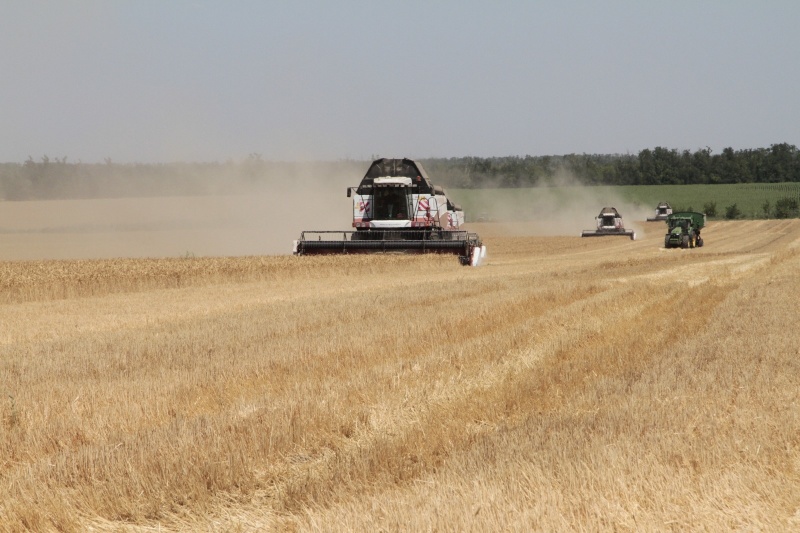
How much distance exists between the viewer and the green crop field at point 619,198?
3095 inches

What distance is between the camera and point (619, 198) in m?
82.2

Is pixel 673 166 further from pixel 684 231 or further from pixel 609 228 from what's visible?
pixel 684 231

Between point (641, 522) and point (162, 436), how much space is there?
3230 mm

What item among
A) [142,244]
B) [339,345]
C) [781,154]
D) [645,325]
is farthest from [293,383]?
[781,154]

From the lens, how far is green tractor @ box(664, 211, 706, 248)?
3616 cm

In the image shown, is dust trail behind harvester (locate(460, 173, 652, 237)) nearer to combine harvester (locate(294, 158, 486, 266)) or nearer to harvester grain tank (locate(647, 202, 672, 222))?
harvester grain tank (locate(647, 202, 672, 222))

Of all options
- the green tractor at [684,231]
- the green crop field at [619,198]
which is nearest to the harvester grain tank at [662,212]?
the green crop field at [619,198]

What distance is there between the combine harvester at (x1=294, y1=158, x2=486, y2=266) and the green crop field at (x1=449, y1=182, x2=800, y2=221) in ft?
158

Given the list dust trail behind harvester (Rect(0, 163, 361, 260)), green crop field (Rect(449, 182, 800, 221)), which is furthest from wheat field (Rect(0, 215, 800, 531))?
A: green crop field (Rect(449, 182, 800, 221))

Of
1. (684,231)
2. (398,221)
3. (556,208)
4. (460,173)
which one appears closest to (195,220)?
(460,173)

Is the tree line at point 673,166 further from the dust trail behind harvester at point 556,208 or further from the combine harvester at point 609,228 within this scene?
the combine harvester at point 609,228

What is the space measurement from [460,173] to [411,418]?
5405 cm

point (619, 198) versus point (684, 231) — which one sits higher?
point (619, 198)

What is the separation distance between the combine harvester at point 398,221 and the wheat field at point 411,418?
41.4 ft
